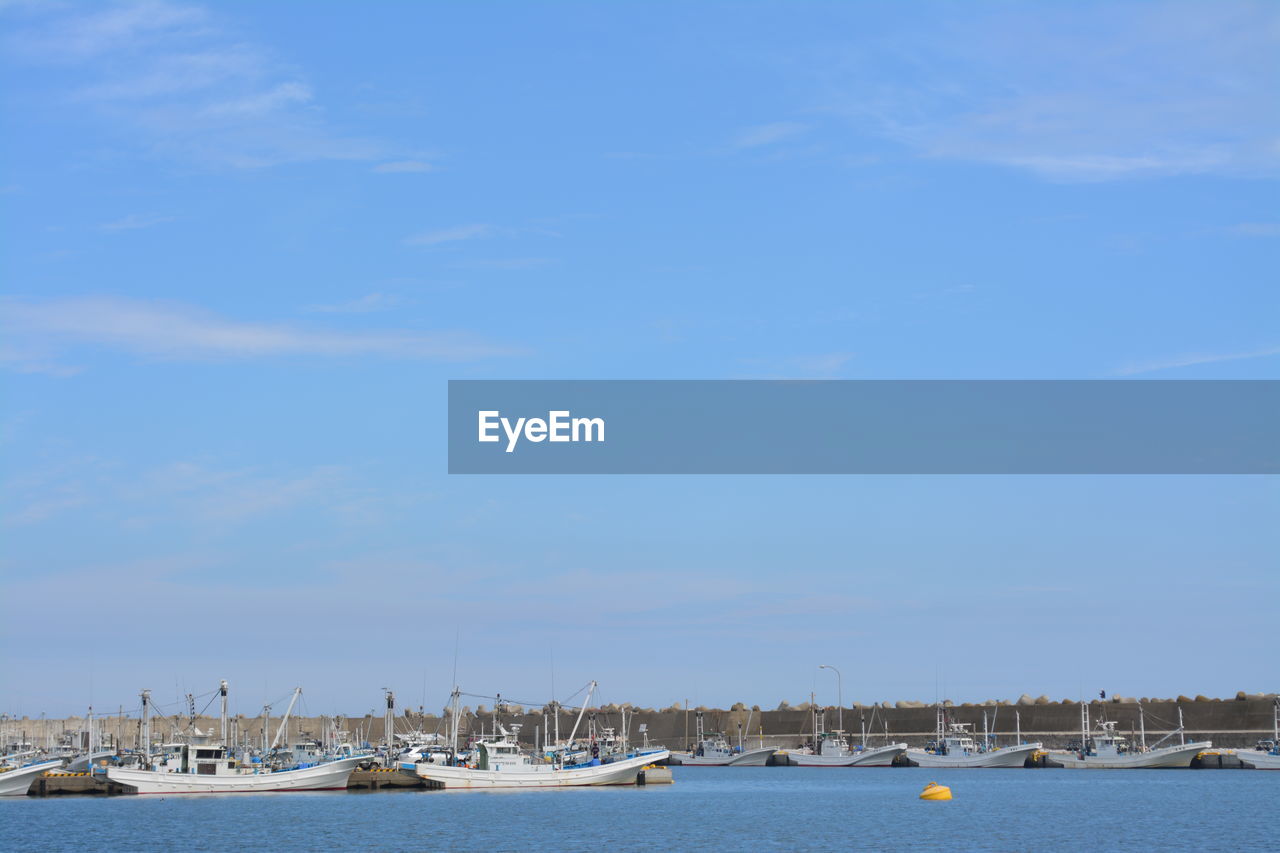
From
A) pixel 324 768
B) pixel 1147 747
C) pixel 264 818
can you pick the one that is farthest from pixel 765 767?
pixel 264 818

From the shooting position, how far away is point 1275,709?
152m

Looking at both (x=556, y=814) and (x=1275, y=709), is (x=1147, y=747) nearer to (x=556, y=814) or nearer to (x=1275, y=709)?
(x=1275, y=709)

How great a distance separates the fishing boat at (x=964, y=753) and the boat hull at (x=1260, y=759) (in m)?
21.8

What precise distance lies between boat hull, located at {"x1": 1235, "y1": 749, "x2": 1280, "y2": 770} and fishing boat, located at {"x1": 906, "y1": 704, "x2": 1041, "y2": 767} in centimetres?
2184

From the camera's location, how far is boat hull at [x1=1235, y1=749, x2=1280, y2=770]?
141000mm

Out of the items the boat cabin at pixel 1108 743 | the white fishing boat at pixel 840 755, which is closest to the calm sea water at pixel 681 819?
the boat cabin at pixel 1108 743

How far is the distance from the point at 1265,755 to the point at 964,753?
102 feet

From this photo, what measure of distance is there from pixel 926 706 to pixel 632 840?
435 ft

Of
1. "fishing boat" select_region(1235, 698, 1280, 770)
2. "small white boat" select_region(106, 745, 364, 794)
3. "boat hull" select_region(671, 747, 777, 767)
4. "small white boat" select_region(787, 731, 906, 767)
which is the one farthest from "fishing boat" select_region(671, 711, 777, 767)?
"small white boat" select_region(106, 745, 364, 794)

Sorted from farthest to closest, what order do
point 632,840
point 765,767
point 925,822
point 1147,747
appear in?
point 765,767, point 1147,747, point 925,822, point 632,840

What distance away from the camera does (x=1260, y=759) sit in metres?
143

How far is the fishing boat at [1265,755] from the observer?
5566 inches

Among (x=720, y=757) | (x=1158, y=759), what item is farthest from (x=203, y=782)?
(x=1158, y=759)

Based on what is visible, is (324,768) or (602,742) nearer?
(324,768)
